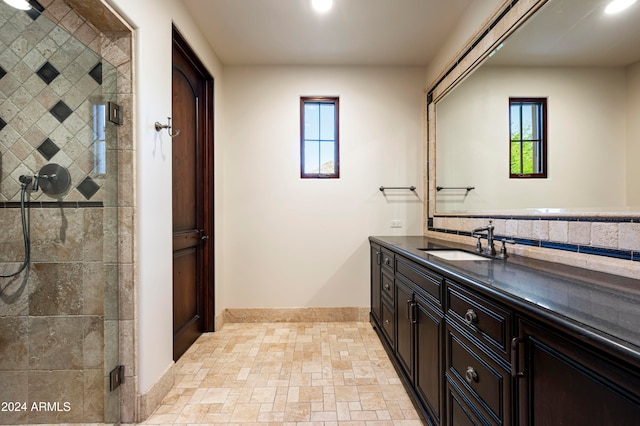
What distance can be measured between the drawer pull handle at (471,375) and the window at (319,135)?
89.7 inches

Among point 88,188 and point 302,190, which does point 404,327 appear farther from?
point 88,188

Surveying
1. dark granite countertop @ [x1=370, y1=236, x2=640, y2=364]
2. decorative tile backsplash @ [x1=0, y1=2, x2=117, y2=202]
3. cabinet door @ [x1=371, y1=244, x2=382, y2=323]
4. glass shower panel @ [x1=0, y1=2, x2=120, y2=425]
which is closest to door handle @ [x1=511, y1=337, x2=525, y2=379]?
dark granite countertop @ [x1=370, y1=236, x2=640, y2=364]

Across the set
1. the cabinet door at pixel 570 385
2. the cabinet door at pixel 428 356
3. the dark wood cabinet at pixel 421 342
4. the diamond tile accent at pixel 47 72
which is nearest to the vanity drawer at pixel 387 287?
the dark wood cabinet at pixel 421 342

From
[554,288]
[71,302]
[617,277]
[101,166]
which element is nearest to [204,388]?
[71,302]

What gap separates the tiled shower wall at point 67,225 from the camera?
5.18ft

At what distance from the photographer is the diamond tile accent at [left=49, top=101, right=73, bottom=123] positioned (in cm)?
161

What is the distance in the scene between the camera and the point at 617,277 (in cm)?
114

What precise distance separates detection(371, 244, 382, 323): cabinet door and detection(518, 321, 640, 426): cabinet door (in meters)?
1.75

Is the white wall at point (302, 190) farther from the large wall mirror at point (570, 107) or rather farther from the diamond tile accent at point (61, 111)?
the diamond tile accent at point (61, 111)

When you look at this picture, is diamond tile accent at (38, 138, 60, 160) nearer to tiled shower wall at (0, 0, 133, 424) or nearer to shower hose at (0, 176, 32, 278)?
tiled shower wall at (0, 0, 133, 424)

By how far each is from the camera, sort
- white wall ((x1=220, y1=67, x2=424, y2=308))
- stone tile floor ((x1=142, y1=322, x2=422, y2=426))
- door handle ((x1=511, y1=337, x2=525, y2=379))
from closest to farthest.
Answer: door handle ((x1=511, y1=337, x2=525, y2=379)) → stone tile floor ((x1=142, y1=322, x2=422, y2=426)) → white wall ((x1=220, y1=67, x2=424, y2=308))

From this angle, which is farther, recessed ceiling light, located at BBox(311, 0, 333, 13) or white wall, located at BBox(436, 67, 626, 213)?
recessed ceiling light, located at BBox(311, 0, 333, 13)

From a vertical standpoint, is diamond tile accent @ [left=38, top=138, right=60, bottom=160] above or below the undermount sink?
above

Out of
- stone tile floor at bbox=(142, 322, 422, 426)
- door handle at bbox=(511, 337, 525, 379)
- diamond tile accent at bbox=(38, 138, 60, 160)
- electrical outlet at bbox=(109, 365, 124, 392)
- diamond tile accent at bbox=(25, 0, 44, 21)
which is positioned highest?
diamond tile accent at bbox=(25, 0, 44, 21)
